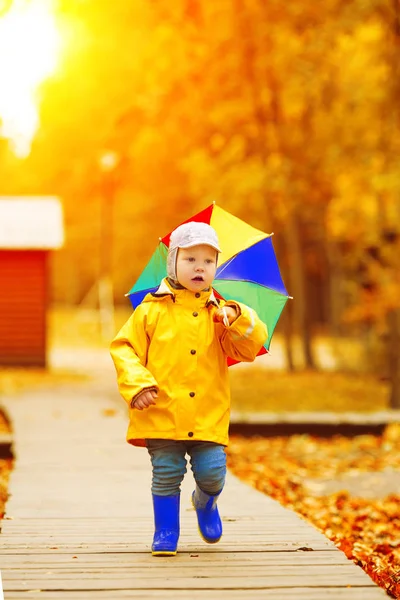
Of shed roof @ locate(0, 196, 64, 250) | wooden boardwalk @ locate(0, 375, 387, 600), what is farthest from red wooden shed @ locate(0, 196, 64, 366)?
wooden boardwalk @ locate(0, 375, 387, 600)

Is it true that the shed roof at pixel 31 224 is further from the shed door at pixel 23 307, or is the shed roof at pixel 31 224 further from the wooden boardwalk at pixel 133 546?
the wooden boardwalk at pixel 133 546

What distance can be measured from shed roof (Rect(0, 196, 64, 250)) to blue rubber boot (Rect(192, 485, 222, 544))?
748 inches

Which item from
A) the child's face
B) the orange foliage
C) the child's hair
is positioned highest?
the child's hair

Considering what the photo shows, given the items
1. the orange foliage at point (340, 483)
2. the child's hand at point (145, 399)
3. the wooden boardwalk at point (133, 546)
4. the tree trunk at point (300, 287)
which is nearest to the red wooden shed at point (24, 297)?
the tree trunk at point (300, 287)

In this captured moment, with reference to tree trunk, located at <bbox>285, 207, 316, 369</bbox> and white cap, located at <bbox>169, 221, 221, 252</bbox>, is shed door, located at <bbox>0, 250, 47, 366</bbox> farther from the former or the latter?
white cap, located at <bbox>169, 221, 221, 252</bbox>

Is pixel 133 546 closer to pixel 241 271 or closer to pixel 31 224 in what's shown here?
pixel 241 271

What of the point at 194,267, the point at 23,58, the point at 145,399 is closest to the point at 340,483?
the point at 194,267

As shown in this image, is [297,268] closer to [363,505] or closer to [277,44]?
[277,44]

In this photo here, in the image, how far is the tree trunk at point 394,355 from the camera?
17672mm

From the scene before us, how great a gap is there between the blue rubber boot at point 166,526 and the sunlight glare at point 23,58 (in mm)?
10072

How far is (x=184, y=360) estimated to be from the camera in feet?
17.8

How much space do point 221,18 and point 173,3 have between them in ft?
10.9

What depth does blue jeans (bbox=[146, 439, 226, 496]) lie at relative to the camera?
216 inches

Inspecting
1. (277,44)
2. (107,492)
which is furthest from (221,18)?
(107,492)
